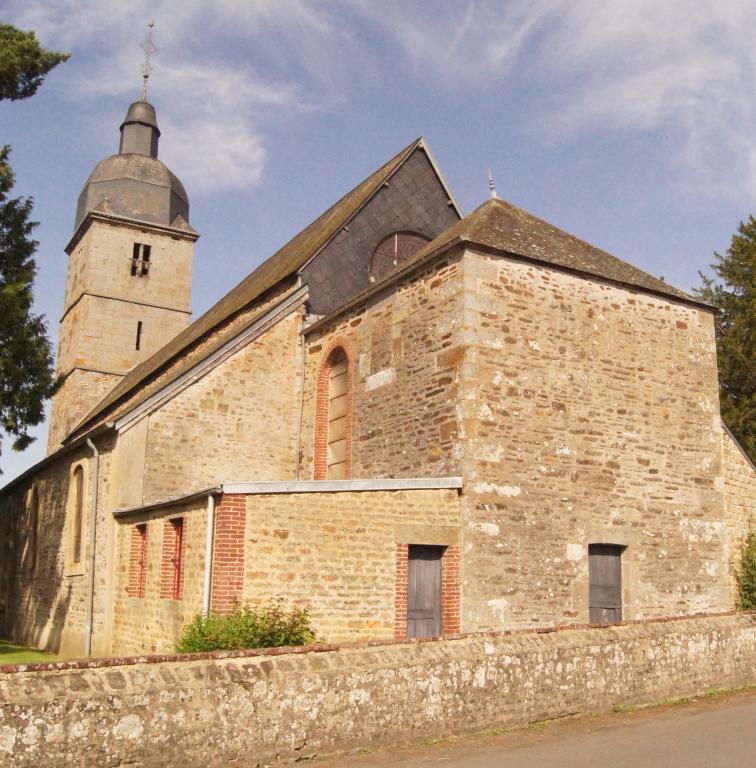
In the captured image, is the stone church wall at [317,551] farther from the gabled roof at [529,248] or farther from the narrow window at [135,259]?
the narrow window at [135,259]

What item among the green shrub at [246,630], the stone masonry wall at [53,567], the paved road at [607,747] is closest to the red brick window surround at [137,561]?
the stone masonry wall at [53,567]

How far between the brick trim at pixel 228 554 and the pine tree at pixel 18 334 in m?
→ 6.85

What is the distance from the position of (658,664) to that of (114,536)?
9645 millimetres

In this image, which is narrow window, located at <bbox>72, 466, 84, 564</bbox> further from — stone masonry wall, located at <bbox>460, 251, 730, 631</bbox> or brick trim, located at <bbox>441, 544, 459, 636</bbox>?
stone masonry wall, located at <bbox>460, 251, 730, 631</bbox>

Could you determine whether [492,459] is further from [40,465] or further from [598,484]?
[40,465]

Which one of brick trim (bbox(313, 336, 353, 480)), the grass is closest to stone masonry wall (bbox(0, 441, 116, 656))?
the grass

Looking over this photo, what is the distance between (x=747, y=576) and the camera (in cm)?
1525

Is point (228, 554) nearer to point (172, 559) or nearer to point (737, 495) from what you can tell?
point (172, 559)

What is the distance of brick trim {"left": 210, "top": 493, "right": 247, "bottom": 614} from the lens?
418 inches

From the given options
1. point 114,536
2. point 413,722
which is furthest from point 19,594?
point 413,722

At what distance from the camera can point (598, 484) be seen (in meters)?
13.6

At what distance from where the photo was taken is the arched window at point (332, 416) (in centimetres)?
1598

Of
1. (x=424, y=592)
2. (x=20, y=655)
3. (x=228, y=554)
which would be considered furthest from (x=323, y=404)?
(x=20, y=655)

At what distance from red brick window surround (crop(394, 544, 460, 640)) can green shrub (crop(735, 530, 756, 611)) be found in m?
6.07
